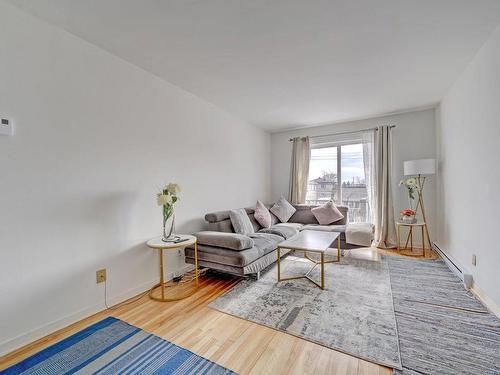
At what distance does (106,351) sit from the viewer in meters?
1.62

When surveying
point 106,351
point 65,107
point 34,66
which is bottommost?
point 106,351

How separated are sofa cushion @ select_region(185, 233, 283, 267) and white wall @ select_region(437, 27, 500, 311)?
2.17 metres

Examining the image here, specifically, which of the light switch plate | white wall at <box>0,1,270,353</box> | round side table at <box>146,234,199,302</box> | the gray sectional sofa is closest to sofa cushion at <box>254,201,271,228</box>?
the gray sectional sofa

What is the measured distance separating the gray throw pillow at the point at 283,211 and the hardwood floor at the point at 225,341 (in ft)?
8.04

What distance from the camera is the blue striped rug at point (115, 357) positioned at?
1.46 m

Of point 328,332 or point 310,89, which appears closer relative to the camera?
point 328,332

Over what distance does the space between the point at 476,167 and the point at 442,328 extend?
5.62 feet

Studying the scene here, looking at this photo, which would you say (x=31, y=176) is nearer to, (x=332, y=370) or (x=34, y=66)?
(x=34, y=66)

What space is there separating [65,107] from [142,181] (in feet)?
3.08

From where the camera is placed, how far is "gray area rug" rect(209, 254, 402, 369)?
5.53ft

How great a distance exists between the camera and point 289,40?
209 centimetres

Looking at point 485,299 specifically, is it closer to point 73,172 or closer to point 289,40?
point 289,40

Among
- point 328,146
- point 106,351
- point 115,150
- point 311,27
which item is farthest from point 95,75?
point 328,146

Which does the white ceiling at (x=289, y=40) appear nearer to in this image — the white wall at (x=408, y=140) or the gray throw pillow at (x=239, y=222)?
the white wall at (x=408, y=140)
